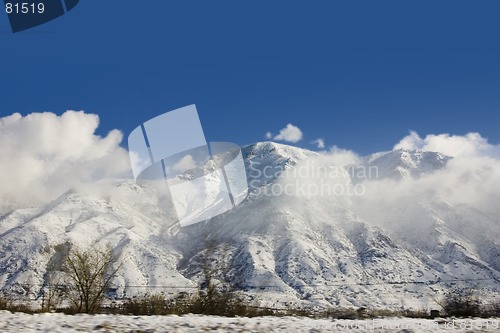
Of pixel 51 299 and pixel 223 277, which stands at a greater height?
pixel 223 277

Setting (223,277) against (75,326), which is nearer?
(75,326)

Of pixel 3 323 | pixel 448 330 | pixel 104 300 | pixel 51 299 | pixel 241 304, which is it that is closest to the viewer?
pixel 3 323

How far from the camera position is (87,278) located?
33875mm

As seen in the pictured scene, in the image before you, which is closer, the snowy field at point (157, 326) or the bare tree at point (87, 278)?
the snowy field at point (157, 326)

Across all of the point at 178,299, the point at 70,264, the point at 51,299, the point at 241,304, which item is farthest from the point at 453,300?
the point at 51,299

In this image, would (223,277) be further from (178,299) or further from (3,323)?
(3,323)

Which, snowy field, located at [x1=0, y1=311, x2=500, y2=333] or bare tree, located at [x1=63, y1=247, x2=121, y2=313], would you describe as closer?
snowy field, located at [x1=0, y1=311, x2=500, y2=333]

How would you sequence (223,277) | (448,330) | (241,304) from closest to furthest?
(448,330)
(241,304)
(223,277)

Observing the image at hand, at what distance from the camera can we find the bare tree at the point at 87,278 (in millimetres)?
32344

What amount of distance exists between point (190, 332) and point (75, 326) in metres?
3.54

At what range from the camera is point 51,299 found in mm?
41125

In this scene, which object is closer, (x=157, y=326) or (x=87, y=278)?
(x=157, y=326)

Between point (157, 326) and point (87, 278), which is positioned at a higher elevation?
point (87, 278)

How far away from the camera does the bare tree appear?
1273 inches
